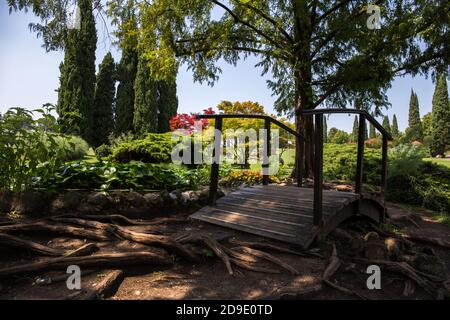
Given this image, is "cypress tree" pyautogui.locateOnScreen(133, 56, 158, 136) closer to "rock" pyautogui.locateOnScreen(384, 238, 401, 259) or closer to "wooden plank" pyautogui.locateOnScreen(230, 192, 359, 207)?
"wooden plank" pyautogui.locateOnScreen(230, 192, 359, 207)

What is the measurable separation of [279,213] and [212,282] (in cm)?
154

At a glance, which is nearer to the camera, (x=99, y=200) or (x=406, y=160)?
(x=99, y=200)

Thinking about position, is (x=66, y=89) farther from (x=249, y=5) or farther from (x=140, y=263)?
(x=140, y=263)

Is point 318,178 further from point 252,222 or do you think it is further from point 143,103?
point 143,103

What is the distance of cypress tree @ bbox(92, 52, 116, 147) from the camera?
18.2 m

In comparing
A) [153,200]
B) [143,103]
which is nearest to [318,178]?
[153,200]

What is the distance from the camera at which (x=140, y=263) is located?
2.66 m

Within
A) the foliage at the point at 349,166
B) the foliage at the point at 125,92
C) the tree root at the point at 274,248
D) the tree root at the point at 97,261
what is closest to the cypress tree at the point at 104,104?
the foliage at the point at 125,92

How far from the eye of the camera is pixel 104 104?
60.7 feet

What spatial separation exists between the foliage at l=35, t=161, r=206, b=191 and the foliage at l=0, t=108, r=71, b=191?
0.20 m

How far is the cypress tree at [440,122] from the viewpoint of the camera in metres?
26.4

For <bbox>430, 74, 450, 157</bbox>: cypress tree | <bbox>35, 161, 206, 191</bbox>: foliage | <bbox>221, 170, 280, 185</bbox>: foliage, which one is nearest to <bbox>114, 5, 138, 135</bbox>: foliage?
<bbox>221, 170, 280, 185</bbox>: foliage
